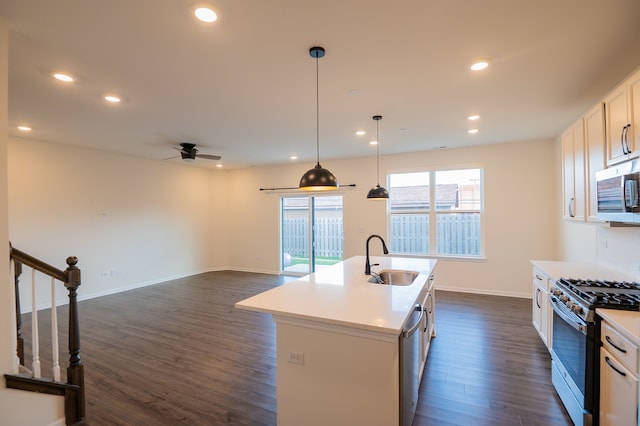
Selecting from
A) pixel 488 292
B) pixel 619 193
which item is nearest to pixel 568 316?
pixel 619 193

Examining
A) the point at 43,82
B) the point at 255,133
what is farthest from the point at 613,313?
the point at 43,82

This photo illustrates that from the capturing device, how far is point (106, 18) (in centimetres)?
184

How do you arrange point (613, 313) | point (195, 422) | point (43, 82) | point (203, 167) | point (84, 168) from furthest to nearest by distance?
point (203, 167), point (84, 168), point (43, 82), point (195, 422), point (613, 313)

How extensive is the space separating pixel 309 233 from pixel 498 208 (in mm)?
4025

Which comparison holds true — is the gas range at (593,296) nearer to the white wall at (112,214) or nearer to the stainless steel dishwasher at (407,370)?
the stainless steel dishwasher at (407,370)

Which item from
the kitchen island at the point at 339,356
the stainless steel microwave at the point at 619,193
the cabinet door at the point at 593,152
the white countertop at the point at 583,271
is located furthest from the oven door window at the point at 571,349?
the kitchen island at the point at 339,356

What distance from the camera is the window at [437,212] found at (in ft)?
18.6

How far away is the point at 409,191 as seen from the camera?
617 centimetres

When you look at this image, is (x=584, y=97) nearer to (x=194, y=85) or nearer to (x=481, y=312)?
(x=481, y=312)

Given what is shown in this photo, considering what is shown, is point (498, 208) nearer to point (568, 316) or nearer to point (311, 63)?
point (568, 316)

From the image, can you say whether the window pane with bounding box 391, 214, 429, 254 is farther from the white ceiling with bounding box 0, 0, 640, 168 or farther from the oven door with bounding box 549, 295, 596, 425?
the oven door with bounding box 549, 295, 596, 425

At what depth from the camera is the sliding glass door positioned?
23.0 feet

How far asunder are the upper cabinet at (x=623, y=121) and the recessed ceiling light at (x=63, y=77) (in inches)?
176

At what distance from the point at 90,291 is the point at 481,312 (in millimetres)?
6816
